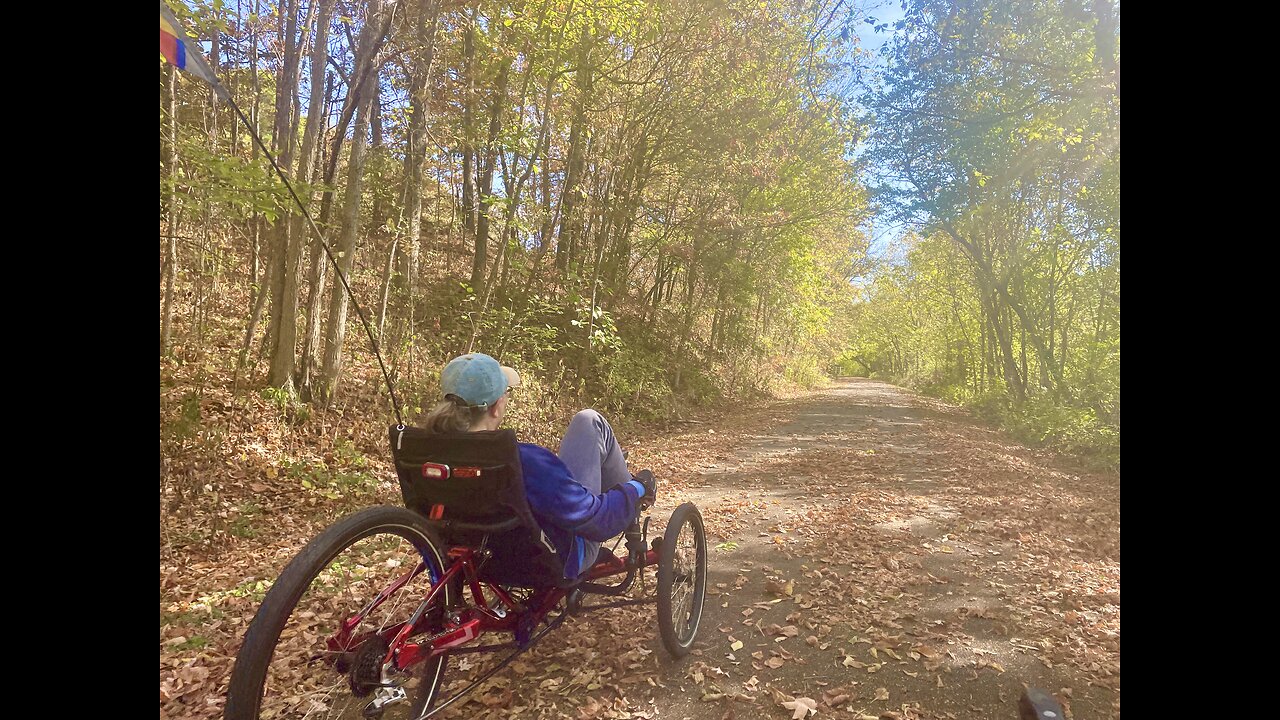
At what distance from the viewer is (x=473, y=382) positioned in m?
2.05

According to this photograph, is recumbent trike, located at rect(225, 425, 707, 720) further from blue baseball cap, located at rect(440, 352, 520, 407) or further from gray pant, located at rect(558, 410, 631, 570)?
gray pant, located at rect(558, 410, 631, 570)

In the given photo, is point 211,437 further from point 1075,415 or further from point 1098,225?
point 1098,225

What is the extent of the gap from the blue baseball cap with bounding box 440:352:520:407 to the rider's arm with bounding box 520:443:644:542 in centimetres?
24

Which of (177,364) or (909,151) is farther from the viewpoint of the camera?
(909,151)

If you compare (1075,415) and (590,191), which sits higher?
(590,191)

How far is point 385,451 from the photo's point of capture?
6.39m

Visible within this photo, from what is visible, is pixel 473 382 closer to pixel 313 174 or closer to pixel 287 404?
pixel 287 404

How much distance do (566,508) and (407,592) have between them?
0.62 meters

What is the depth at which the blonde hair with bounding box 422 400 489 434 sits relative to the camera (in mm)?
1983

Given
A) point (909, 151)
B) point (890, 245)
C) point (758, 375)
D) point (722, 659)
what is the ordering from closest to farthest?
point (722, 659) < point (909, 151) < point (758, 375) < point (890, 245)

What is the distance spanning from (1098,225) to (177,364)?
15.4 metres

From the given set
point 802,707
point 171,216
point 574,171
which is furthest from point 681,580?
point 574,171

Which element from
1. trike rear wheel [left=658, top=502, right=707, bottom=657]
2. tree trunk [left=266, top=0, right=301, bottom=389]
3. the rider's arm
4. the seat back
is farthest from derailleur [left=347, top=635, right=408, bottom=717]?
tree trunk [left=266, top=0, right=301, bottom=389]
